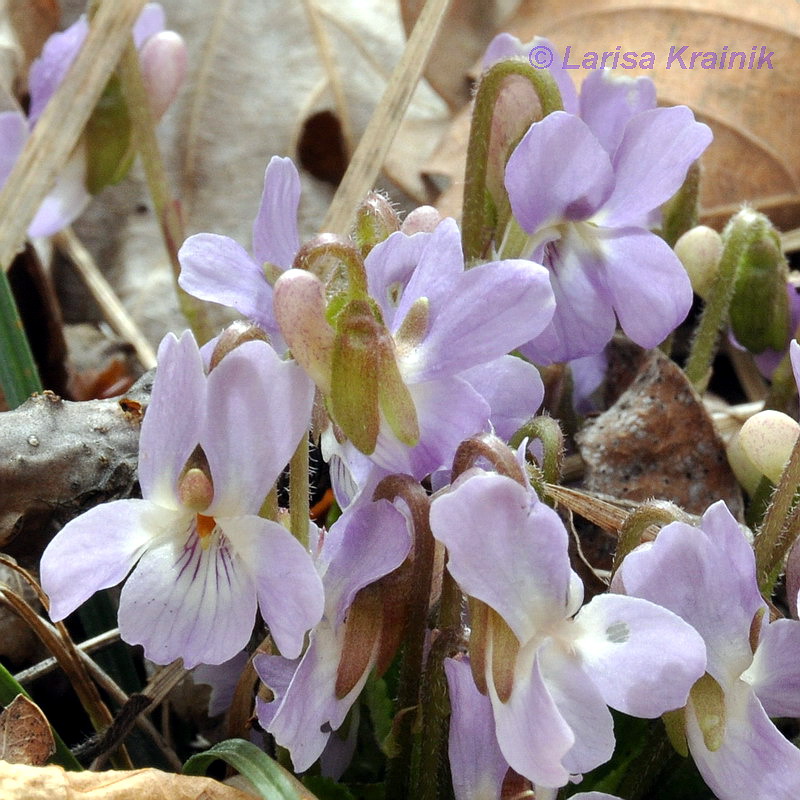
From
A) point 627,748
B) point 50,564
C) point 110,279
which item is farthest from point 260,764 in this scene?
point 110,279

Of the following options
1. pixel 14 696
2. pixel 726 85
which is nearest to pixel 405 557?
pixel 14 696

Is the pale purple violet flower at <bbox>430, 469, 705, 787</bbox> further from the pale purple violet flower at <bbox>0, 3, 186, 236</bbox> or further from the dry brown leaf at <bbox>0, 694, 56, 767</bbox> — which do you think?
the pale purple violet flower at <bbox>0, 3, 186, 236</bbox>

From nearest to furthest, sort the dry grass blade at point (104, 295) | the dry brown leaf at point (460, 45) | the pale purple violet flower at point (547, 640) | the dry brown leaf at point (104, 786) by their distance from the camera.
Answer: the pale purple violet flower at point (547, 640) → the dry brown leaf at point (104, 786) → the dry grass blade at point (104, 295) → the dry brown leaf at point (460, 45)

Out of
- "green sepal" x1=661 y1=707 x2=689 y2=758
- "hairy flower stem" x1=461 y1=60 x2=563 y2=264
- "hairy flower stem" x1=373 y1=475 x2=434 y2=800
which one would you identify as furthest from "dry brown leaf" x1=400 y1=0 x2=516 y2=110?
"green sepal" x1=661 y1=707 x2=689 y2=758

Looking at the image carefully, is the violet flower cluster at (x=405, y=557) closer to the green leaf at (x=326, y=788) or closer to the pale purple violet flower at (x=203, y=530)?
the pale purple violet flower at (x=203, y=530)

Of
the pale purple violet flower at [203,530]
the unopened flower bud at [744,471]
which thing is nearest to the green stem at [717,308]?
the unopened flower bud at [744,471]
